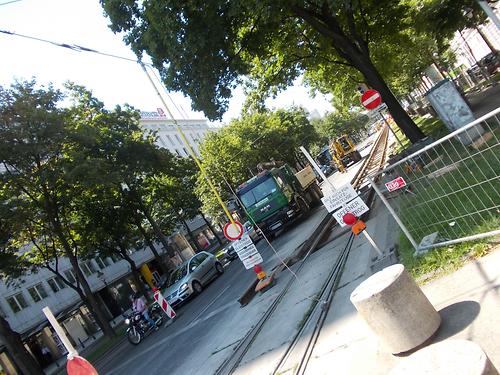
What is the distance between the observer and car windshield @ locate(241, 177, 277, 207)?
24.1 meters

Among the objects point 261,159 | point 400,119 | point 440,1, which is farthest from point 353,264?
point 261,159

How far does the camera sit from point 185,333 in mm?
13430

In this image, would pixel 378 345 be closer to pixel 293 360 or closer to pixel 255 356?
pixel 293 360

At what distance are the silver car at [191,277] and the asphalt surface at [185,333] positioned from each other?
0.39 metres

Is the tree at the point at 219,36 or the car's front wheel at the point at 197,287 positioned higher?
the tree at the point at 219,36

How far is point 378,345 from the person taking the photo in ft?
17.5

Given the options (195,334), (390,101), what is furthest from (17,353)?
(390,101)

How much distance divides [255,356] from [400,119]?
11259 mm

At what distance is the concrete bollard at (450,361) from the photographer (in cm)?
294

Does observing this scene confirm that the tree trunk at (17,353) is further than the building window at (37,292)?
No

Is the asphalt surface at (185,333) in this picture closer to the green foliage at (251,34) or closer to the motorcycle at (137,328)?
the motorcycle at (137,328)

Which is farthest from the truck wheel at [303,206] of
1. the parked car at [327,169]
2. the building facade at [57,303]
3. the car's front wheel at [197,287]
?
the parked car at [327,169]

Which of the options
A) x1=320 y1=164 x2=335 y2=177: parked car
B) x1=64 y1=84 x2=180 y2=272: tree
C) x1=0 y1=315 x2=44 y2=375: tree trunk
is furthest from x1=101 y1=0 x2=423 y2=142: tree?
x1=320 y1=164 x2=335 y2=177: parked car

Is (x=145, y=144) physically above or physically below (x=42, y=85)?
below
